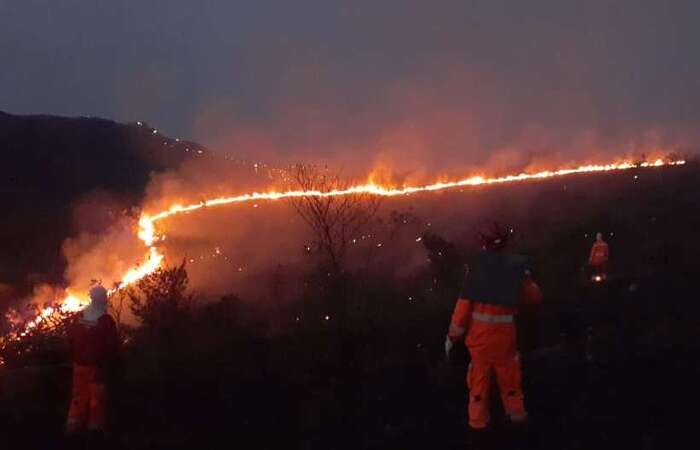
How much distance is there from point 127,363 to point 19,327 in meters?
5.25

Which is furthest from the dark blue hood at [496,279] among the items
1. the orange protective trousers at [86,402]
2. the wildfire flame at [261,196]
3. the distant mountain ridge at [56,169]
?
the distant mountain ridge at [56,169]

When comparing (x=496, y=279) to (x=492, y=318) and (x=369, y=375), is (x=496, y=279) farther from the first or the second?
(x=369, y=375)

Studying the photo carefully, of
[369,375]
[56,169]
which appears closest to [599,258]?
[369,375]

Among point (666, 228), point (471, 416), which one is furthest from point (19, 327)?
point (666, 228)

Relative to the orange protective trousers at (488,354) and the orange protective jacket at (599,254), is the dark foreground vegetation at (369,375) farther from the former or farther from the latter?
the orange protective jacket at (599,254)

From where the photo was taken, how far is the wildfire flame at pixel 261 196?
59.6 feet

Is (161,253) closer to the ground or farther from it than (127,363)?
farther from it

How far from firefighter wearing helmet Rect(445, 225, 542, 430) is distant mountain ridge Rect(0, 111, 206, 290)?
30.3m

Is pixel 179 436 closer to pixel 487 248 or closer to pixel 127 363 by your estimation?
pixel 127 363

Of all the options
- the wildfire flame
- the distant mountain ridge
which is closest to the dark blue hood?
the wildfire flame

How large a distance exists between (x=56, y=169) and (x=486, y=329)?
73.4m

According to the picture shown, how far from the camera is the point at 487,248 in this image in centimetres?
798

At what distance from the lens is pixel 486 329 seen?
7.79 m

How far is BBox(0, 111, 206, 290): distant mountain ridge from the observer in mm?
47219
